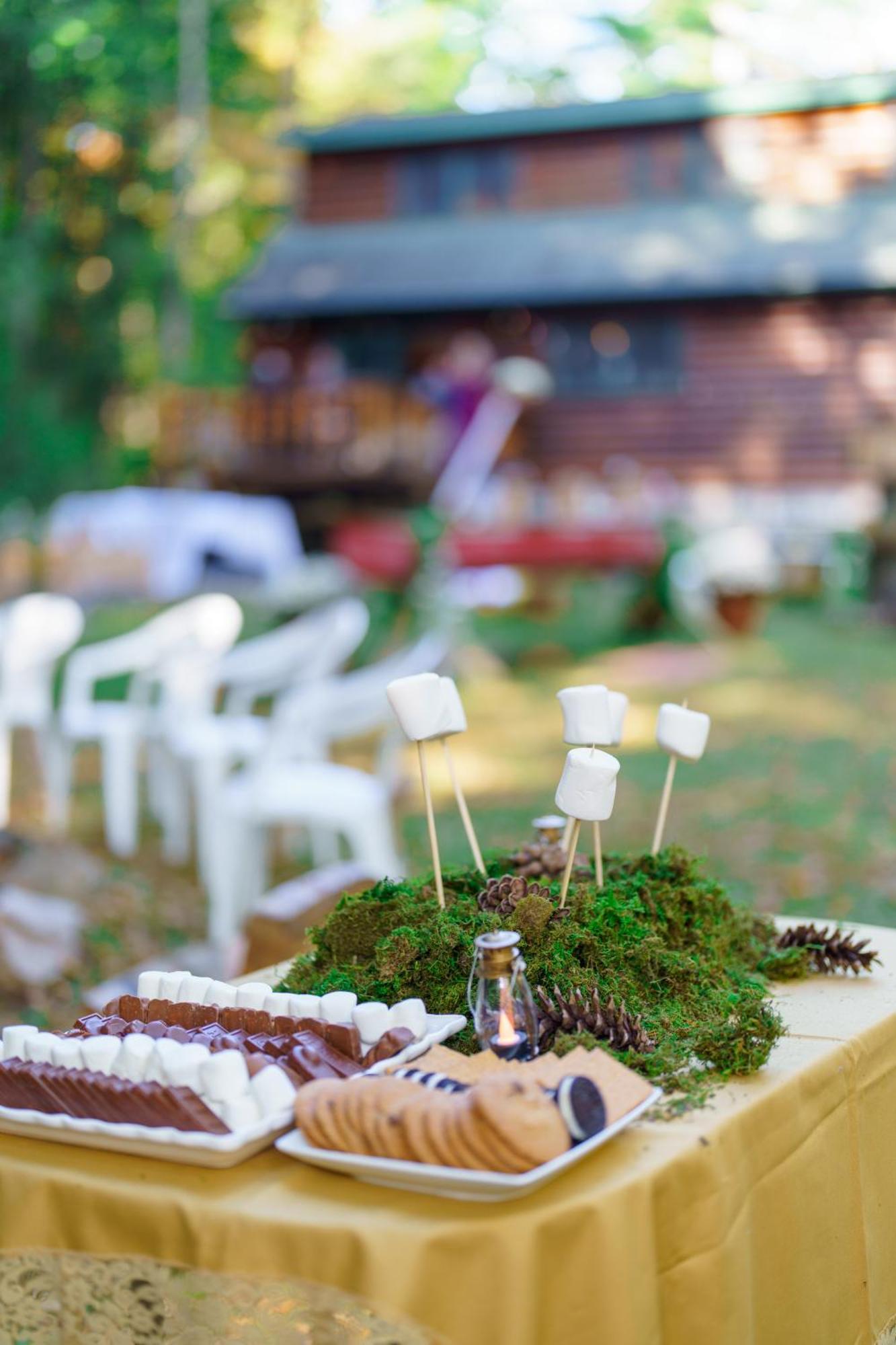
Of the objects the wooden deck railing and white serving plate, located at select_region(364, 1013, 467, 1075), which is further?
the wooden deck railing

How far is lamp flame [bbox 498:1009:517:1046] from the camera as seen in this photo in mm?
1977

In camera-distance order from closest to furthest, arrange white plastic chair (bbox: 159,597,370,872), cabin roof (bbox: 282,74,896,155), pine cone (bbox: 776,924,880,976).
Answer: pine cone (bbox: 776,924,880,976)
white plastic chair (bbox: 159,597,370,872)
cabin roof (bbox: 282,74,896,155)

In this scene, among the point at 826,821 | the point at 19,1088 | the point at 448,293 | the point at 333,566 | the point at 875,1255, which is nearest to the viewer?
the point at 19,1088

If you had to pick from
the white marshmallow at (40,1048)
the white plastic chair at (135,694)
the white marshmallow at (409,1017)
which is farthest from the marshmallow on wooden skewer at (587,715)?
the white plastic chair at (135,694)

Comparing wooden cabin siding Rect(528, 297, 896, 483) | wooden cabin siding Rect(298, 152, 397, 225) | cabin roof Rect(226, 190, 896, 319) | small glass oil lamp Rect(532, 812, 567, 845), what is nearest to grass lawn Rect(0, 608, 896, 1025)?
small glass oil lamp Rect(532, 812, 567, 845)

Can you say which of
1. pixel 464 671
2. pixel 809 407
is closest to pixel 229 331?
pixel 809 407

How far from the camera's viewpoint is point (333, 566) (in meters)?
12.9

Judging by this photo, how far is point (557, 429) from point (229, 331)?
15.7ft

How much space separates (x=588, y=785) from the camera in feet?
6.82

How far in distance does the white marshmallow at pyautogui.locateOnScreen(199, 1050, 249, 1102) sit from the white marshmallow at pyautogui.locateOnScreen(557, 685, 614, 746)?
72 centimetres

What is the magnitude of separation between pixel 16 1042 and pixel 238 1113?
1.27ft

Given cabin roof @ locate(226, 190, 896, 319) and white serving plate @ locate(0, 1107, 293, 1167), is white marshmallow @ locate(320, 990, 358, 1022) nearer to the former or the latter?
white serving plate @ locate(0, 1107, 293, 1167)

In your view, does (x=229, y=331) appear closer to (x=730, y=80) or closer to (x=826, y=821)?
(x=826, y=821)

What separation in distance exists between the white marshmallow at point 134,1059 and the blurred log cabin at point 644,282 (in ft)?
53.8
